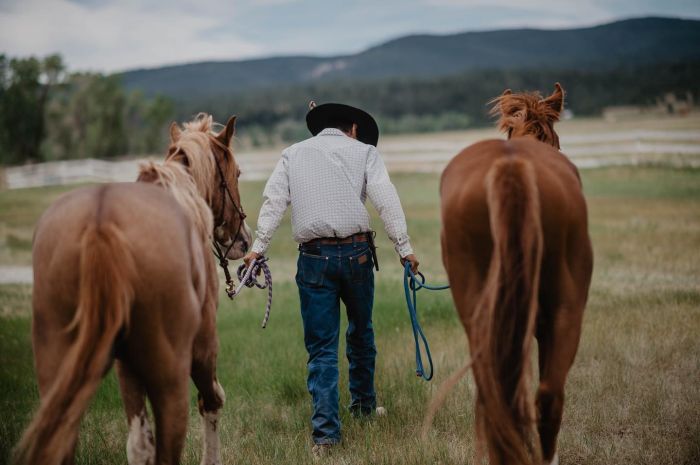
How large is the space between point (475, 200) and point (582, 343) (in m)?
4.42

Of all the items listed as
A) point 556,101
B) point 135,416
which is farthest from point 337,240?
point 135,416

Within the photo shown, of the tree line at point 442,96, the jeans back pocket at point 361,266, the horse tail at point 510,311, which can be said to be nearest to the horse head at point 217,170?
the jeans back pocket at point 361,266

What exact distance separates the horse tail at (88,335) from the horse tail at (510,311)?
5.53ft

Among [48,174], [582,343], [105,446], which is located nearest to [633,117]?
[48,174]

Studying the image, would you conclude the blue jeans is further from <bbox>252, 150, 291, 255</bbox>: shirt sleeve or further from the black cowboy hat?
the black cowboy hat

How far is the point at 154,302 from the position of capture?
3.41 meters

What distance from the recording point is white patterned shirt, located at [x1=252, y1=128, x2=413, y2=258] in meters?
5.51

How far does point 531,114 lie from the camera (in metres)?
5.13

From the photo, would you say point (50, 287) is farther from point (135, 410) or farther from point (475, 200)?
point (475, 200)

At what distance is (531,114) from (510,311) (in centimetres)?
197

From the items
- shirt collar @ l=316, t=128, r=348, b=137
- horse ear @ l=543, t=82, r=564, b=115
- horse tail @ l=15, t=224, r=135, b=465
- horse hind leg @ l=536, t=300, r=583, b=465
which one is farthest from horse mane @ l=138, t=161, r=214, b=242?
horse ear @ l=543, t=82, r=564, b=115

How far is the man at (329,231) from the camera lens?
217 inches

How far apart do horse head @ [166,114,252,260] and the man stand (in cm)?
21

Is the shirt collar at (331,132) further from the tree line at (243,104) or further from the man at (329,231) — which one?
the tree line at (243,104)
